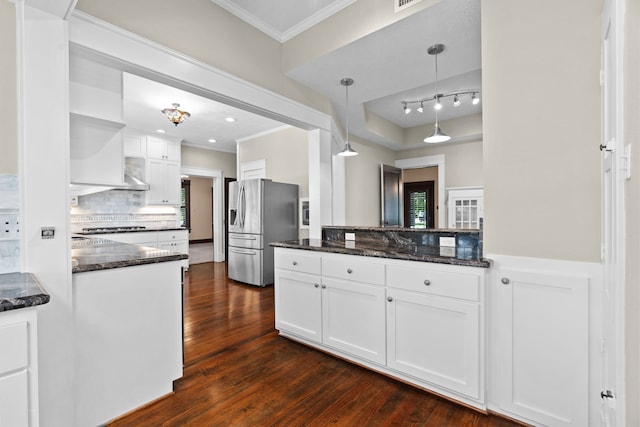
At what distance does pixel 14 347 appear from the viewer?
1.01 metres

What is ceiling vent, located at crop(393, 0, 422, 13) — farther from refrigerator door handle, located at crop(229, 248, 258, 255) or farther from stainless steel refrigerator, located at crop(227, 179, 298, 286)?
refrigerator door handle, located at crop(229, 248, 258, 255)

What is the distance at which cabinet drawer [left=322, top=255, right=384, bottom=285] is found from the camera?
213 centimetres

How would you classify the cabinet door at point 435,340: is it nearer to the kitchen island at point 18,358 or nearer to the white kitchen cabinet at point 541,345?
the white kitchen cabinet at point 541,345

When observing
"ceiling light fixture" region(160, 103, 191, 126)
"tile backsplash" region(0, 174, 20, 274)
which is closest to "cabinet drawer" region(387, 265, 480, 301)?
"tile backsplash" region(0, 174, 20, 274)

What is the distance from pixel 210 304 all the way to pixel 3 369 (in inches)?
119

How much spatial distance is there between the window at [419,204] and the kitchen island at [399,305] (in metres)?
5.19

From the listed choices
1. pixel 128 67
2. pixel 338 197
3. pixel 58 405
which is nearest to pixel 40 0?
pixel 128 67

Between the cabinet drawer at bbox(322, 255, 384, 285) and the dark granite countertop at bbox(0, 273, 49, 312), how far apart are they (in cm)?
171

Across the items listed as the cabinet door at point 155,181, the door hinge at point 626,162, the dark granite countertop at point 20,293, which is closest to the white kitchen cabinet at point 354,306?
the door hinge at point 626,162

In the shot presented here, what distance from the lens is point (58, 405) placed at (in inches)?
59.0

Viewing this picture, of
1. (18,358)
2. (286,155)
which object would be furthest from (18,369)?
(286,155)

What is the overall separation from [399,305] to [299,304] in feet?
3.16

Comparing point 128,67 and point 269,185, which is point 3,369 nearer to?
point 128,67

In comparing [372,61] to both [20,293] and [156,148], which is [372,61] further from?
[156,148]
